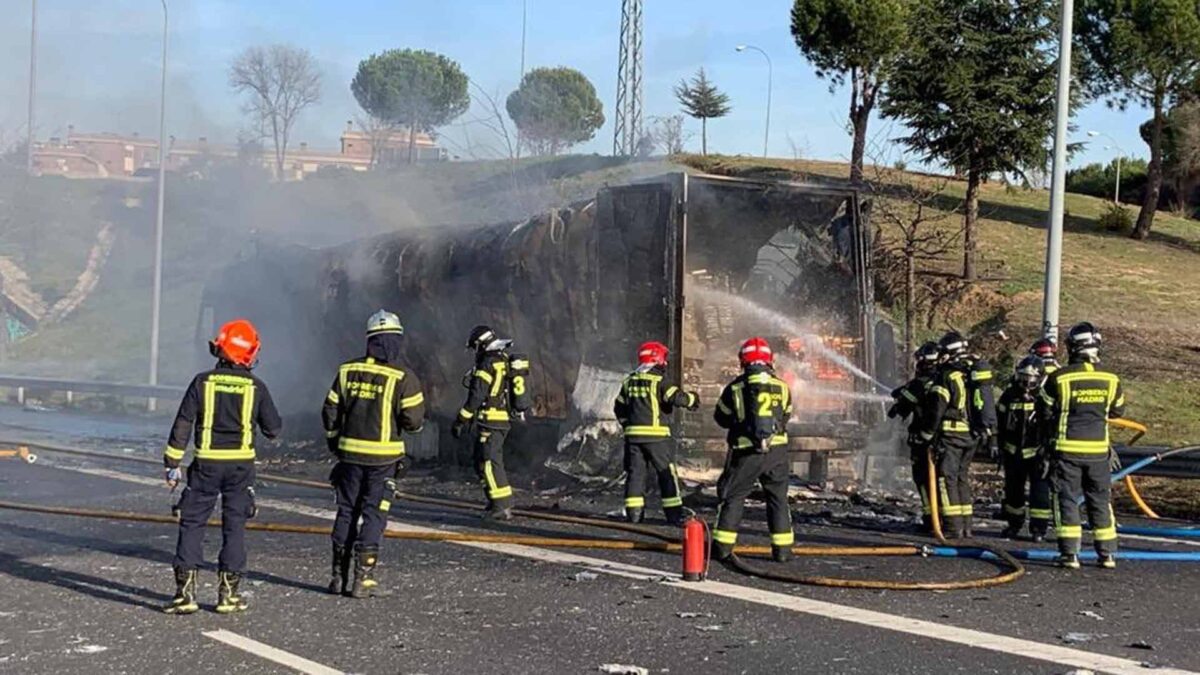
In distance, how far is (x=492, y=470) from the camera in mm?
11352

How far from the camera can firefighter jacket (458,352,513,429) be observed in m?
11.5

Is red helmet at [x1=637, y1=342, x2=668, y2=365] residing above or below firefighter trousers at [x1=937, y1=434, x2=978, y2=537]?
above

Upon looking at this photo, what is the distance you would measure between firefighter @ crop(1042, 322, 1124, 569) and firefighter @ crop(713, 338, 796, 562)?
1.85m

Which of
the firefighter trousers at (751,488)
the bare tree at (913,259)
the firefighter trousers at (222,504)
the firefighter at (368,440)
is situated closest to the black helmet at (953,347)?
the firefighter trousers at (751,488)

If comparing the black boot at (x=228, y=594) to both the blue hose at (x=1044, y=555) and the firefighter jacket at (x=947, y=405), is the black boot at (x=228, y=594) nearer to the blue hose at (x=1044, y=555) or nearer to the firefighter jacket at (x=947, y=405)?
the blue hose at (x=1044, y=555)

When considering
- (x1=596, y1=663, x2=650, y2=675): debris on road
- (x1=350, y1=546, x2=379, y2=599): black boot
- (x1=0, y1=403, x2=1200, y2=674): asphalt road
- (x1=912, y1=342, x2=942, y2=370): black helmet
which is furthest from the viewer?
(x1=912, y1=342, x2=942, y2=370): black helmet

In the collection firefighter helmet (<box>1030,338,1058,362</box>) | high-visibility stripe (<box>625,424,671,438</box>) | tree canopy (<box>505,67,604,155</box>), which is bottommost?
high-visibility stripe (<box>625,424,671,438</box>)

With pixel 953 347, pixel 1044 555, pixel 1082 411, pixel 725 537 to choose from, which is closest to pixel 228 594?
pixel 725 537

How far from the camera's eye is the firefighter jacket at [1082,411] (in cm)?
917

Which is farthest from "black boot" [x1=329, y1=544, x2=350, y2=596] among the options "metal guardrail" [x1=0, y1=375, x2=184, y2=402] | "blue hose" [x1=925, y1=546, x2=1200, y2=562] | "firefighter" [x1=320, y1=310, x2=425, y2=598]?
"metal guardrail" [x1=0, y1=375, x2=184, y2=402]

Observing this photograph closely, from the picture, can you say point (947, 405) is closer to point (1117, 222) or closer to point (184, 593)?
point (184, 593)

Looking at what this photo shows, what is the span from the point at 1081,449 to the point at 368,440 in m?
4.82

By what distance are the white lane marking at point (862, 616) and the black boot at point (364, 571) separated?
5.36 ft

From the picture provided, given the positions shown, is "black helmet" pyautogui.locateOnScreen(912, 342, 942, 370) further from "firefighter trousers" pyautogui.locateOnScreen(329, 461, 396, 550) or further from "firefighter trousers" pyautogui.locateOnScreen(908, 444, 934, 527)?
"firefighter trousers" pyautogui.locateOnScreen(329, 461, 396, 550)
